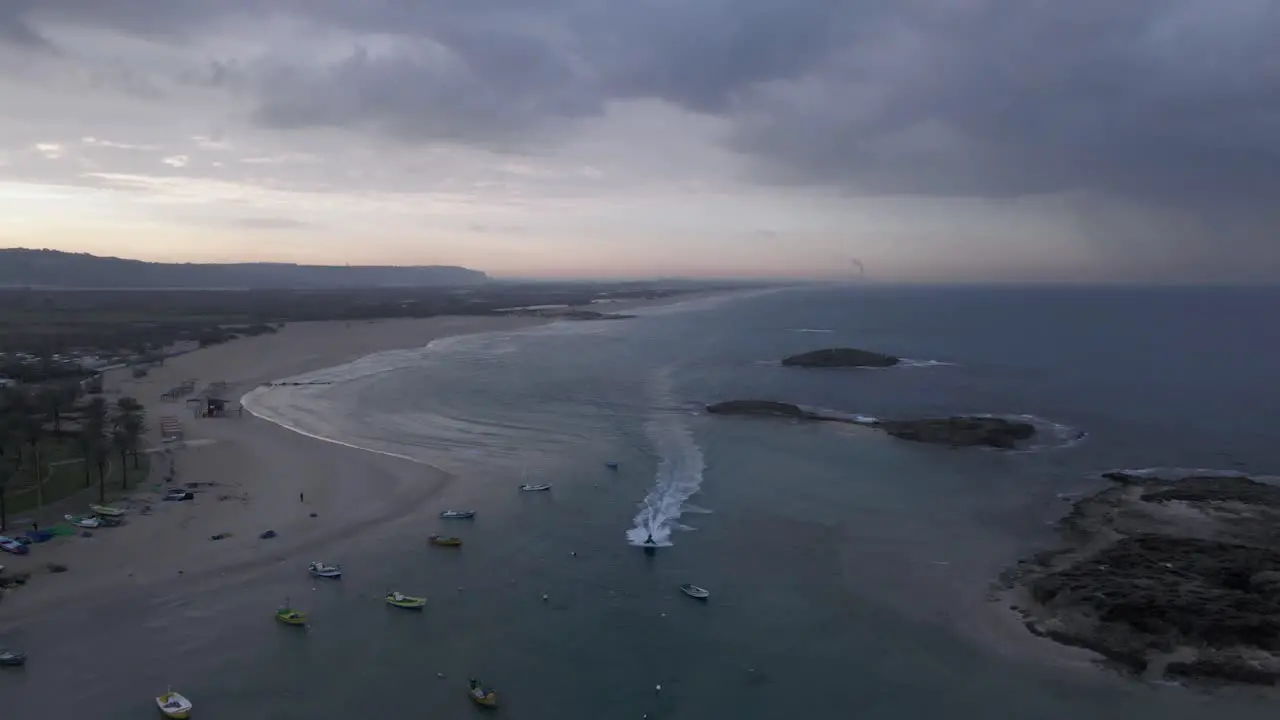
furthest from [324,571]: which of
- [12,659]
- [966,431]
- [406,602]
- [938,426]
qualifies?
[966,431]

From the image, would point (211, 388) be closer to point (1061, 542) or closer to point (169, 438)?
point (169, 438)

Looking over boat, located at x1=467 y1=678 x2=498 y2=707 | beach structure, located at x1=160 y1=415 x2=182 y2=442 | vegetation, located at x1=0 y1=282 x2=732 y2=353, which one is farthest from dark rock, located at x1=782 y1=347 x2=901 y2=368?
boat, located at x1=467 y1=678 x2=498 y2=707

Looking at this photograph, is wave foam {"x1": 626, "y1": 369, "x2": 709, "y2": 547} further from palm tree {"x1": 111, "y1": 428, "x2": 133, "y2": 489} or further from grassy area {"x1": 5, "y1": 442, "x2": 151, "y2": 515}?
grassy area {"x1": 5, "y1": 442, "x2": 151, "y2": 515}

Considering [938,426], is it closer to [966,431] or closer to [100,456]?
[966,431]

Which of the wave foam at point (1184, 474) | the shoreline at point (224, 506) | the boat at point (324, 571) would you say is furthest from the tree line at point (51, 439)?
the wave foam at point (1184, 474)

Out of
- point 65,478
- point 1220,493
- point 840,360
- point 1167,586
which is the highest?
point 840,360

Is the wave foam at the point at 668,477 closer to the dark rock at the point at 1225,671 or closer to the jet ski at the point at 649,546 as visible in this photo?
the jet ski at the point at 649,546

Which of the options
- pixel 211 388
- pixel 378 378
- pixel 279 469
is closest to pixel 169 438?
pixel 279 469
